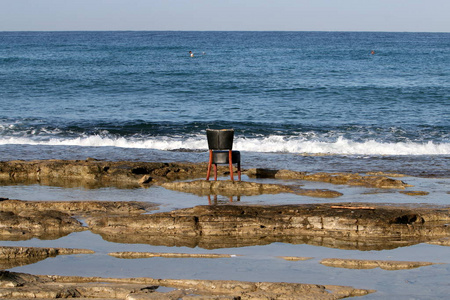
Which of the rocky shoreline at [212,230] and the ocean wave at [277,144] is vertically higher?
the rocky shoreline at [212,230]

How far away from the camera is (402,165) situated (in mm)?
14617

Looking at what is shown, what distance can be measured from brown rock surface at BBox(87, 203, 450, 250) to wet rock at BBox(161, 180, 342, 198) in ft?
6.19

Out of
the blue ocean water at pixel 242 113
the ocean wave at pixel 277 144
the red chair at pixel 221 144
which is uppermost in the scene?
the red chair at pixel 221 144

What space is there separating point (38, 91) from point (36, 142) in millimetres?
14553

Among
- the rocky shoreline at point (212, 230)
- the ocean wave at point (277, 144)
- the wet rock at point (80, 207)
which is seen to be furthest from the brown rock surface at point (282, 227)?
the ocean wave at point (277, 144)

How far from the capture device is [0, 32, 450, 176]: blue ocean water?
16.5 metres

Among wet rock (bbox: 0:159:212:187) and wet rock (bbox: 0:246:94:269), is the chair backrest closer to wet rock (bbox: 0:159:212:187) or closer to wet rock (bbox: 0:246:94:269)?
wet rock (bbox: 0:159:212:187)

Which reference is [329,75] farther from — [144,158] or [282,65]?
[144,158]

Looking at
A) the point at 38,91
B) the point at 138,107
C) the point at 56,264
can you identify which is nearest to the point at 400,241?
the point at 56,264

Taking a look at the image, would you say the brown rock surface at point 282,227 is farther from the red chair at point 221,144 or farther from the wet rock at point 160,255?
the red chair at point 221,144

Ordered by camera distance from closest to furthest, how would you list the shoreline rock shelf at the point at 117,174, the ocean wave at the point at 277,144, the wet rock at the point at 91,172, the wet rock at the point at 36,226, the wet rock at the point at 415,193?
the wet rock at the point at 36,226 → the wet rock at the point at 415,193 → the shoreline rock shelf at the point at 117,174 → the wet rock at the point at 91,172 → the ocean wave at the point at 277,144

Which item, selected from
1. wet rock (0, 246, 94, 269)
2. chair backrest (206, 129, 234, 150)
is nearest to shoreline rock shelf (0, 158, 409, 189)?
chair backrest (206, 129, 234, 150)

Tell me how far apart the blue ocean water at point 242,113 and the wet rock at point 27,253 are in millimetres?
7485

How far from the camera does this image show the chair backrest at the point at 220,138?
11.0 metres
